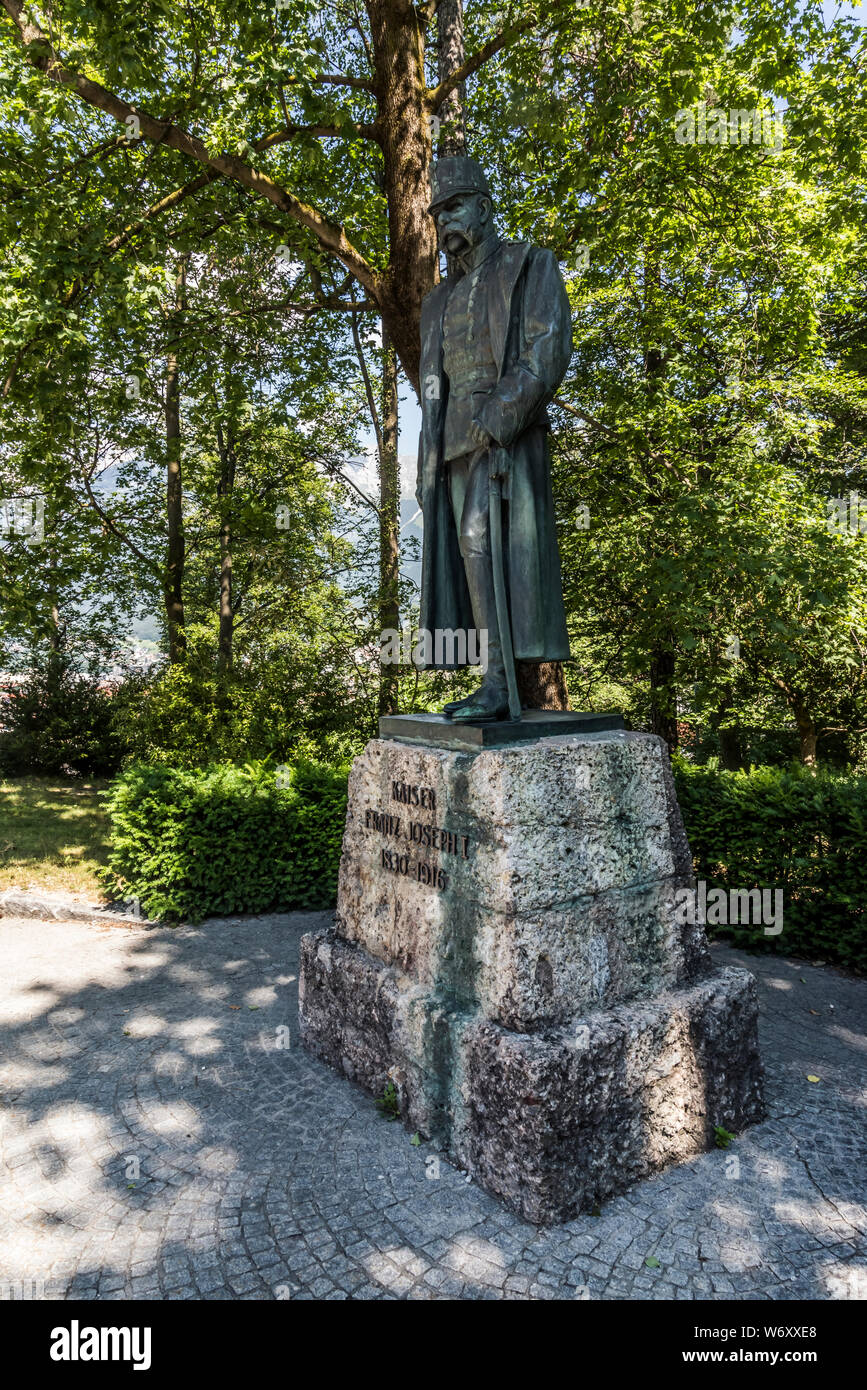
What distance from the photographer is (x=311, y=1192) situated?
3.30 meters

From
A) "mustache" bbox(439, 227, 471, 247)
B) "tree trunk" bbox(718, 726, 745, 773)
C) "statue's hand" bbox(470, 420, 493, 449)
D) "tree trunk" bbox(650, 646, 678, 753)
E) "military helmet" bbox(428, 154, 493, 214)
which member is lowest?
"tree trunk" bbox(718, 726, 745, 773)

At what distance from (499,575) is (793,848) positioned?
4.23 meters

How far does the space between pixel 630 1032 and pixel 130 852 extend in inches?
219

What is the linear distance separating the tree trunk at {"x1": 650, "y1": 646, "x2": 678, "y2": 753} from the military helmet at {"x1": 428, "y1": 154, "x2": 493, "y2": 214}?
8.01 metres

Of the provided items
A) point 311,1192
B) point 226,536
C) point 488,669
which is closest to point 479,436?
point 488,669

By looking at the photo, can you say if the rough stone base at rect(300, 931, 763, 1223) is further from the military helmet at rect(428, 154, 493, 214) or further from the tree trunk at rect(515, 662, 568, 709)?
the tree trunk at rect(515, 662, 568, 709)

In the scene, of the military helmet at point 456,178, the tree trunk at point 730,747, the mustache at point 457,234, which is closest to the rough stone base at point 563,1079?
the mustache at point 457,234

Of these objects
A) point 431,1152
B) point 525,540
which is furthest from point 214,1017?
point 525,540

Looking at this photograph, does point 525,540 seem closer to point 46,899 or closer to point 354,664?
point 46,899

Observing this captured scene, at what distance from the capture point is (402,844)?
160 inches

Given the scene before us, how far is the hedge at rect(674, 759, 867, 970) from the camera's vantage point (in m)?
6.31

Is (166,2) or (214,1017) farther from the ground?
(166,2)

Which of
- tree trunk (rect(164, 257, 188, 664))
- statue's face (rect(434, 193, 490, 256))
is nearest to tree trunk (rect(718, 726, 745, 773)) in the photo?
tree trunk (rect(164, 257, 188, 664))

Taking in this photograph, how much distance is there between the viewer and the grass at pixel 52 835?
8219mm
